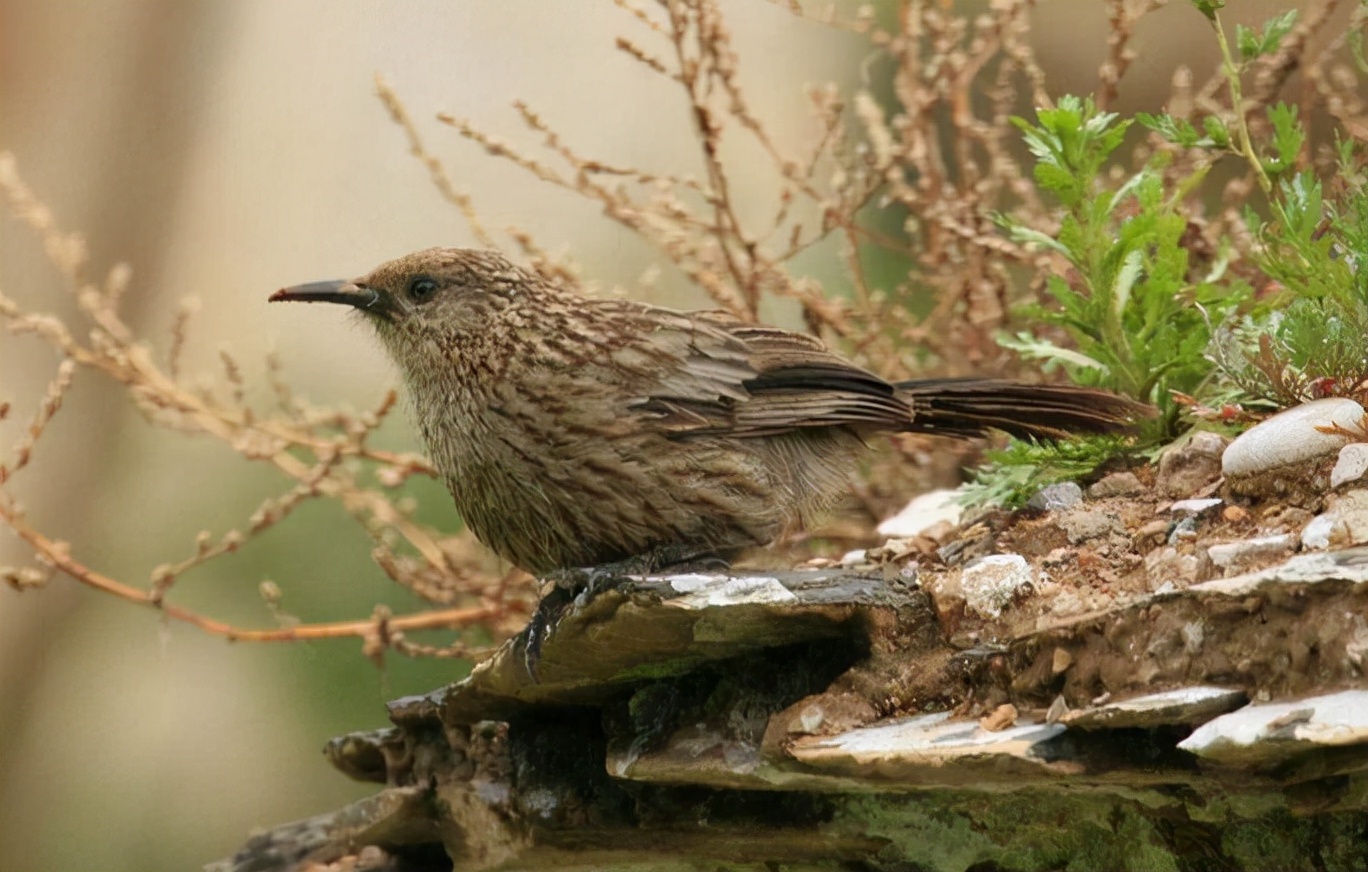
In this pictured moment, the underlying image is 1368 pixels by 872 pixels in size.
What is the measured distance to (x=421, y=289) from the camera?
8.32 ft

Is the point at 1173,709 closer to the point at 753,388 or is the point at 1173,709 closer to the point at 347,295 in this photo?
the point at 753,388

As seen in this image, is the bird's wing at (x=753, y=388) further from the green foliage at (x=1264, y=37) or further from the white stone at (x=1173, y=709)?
the white stone at (x=1173, y=709)

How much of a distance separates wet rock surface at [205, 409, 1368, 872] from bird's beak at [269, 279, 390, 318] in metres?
0.66

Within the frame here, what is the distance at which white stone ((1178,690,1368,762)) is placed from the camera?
4.17ft

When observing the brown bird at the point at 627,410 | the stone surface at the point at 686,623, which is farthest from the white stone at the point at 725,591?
the brown bird at the point at 627,410

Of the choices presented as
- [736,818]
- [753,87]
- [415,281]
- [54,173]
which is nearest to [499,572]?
[415,281]

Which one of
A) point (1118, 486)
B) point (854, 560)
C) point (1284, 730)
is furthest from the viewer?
point (854, 560)

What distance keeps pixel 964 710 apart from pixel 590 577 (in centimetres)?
60

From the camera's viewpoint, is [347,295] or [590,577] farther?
[347,295]

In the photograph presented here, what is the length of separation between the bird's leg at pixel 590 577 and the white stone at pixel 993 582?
0.39 meters

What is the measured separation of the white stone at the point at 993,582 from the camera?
1.92 m

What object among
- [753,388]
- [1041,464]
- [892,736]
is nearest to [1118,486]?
[1041,464]

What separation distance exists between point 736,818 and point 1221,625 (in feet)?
2.46

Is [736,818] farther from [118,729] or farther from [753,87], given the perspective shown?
[118,729]
